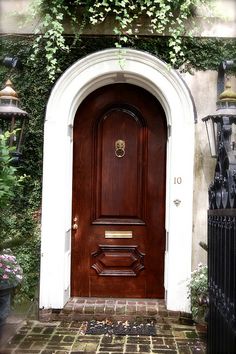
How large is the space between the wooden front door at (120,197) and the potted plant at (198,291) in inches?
25.8

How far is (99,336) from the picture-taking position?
4.27m

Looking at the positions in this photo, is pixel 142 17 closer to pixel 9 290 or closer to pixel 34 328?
pixel 9 290

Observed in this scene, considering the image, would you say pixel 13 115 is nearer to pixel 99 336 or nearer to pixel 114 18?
pixel 114 18

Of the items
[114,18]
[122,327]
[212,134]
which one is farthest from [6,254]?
[114,18]

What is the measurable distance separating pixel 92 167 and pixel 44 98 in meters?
1.00

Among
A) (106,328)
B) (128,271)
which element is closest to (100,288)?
(128,271)

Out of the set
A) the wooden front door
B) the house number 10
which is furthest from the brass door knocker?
the house number 10

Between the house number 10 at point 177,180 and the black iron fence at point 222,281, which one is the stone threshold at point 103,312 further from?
the black iron fence at point 222,281

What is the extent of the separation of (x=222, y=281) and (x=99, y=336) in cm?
219

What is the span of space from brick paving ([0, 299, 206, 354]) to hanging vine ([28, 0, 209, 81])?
2.68 meters

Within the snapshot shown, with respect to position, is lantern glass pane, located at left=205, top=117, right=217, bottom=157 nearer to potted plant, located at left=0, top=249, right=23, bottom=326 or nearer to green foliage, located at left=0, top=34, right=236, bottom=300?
green foliage, located at left=0, top=34, right=236, bottom=300

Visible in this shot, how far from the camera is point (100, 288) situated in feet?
16.9

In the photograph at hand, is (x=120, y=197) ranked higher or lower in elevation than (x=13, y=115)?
lower

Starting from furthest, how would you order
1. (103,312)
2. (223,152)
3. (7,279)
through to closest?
(103,312) < (7,279) < (223,152)
